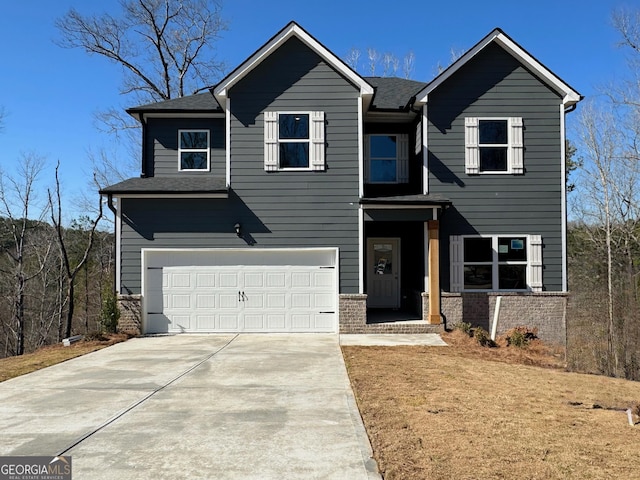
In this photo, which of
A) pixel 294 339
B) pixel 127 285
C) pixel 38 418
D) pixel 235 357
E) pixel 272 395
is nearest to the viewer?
pixel 38 418

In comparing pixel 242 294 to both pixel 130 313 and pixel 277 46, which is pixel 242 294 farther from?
pixel 277 46

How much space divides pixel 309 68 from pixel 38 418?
10407 millimetres

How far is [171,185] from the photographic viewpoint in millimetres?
12711

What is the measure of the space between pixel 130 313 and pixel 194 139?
5338 millimetres

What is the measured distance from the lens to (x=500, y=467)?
4215 mm

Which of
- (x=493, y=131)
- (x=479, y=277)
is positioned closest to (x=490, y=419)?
(x=479, y=277)

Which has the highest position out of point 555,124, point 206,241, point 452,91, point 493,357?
point 452,91

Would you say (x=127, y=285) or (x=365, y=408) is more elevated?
(x=127, y=285)

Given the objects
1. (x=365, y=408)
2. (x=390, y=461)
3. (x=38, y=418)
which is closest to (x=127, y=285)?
(x=38, y=418)

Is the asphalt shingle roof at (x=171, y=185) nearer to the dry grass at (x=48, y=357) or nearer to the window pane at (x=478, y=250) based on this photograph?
the dry grass at (x=48, y=357)

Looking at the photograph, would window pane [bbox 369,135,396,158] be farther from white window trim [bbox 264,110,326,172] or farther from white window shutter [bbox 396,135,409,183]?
white window trim [bbox 264,110,326,172]

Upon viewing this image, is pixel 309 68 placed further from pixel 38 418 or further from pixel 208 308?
pixel 38 418

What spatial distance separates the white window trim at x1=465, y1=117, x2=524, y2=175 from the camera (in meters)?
12.9

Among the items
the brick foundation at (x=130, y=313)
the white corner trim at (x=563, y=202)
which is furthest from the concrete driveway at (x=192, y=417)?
the white corner trim at (x=563, y=202)
